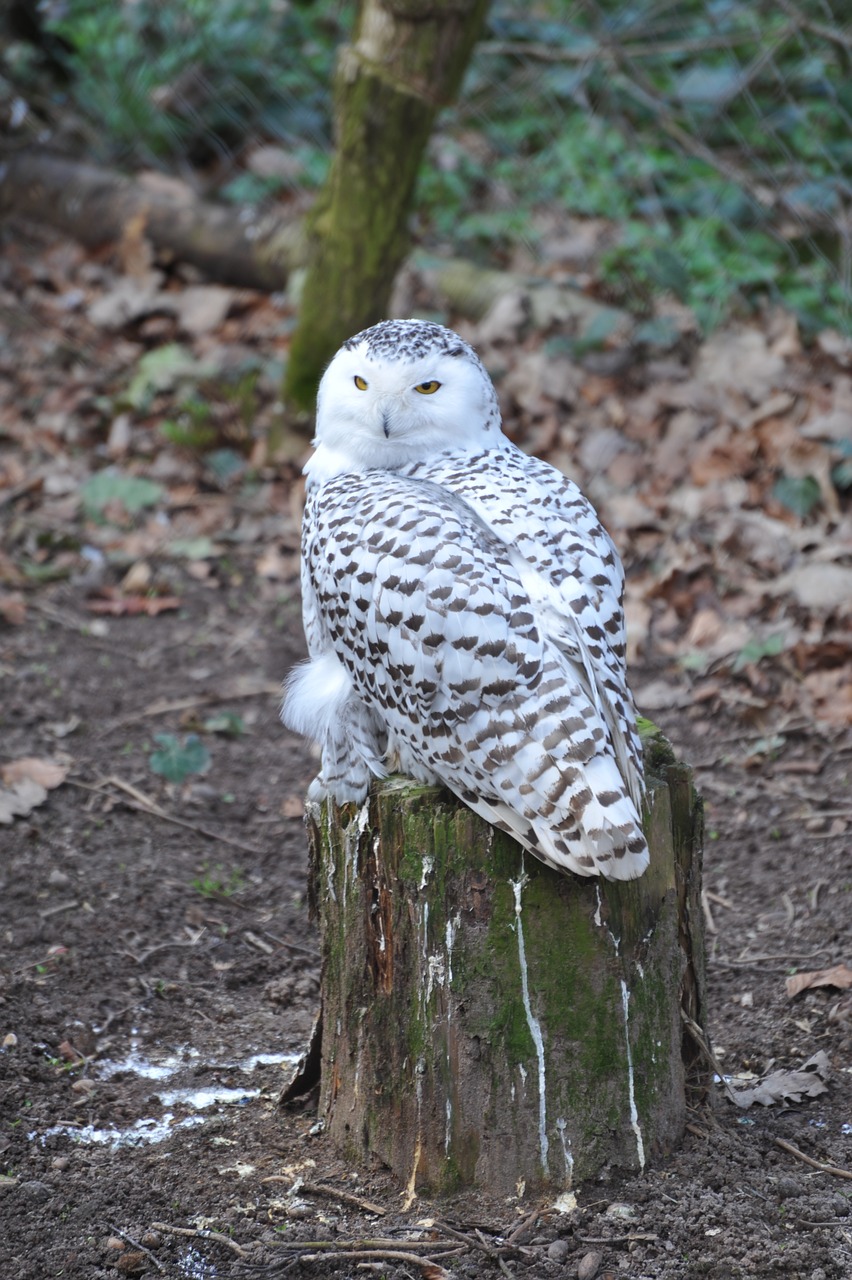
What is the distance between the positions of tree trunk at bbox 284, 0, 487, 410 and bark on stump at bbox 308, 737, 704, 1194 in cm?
374

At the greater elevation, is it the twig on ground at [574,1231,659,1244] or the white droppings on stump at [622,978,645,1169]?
the white droppings on stump at [622,978,645,1169]

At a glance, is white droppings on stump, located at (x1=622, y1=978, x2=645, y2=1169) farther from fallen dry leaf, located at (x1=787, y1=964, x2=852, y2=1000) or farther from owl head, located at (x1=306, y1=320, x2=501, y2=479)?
owl head, located at (x1=306, y1=320, x2=501, y2=479)

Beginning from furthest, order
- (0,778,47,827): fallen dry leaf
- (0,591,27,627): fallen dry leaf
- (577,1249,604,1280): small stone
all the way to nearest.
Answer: (0,591,27,627): fallen dry leaf, (0,778,47,827): fallen dry leaf, (577,1249,604,1280): small stone

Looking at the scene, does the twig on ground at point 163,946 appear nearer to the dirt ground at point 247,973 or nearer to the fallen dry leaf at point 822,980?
the dirt ground at point 247,973

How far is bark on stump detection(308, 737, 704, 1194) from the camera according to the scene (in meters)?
2.67

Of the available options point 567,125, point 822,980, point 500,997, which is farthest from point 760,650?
point 567,125

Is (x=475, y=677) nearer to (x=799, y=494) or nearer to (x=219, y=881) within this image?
(x=219, y=881)

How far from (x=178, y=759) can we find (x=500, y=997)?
6.69 ft

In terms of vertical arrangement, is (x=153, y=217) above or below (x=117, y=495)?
above

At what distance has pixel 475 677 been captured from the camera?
2.64m

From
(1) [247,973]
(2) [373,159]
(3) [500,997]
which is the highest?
(2) [373,159]

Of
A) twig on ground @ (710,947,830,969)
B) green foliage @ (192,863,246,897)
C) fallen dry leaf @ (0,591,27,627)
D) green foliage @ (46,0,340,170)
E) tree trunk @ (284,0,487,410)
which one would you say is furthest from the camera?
green foliage @ (46,0,340,170)

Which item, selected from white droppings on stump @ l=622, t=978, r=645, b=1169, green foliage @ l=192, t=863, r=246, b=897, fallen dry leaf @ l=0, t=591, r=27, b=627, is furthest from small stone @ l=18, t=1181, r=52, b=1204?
fallen dry leaf @ l=0, t=591, r=27, b=627

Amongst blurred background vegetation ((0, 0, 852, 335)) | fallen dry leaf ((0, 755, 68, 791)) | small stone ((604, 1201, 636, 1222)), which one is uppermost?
blurred background vegetation ((0, 0, 852, 335))
